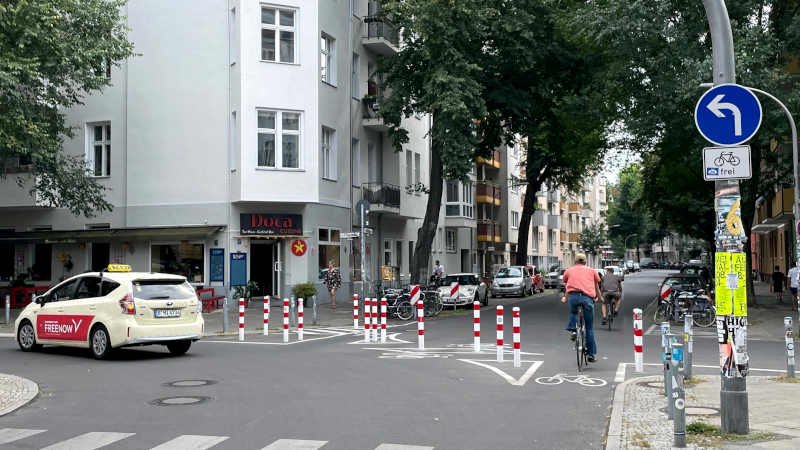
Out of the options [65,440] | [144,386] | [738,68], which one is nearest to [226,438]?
[65,440]

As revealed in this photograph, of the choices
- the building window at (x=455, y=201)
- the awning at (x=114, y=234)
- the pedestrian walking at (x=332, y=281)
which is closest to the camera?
the awning at (x=114, y=234)

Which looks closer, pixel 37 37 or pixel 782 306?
pixel 37 37

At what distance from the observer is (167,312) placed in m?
15.1

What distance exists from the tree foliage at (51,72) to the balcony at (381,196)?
445 inches

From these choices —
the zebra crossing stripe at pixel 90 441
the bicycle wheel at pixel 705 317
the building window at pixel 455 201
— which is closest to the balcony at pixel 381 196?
the building window at pixel 455 201

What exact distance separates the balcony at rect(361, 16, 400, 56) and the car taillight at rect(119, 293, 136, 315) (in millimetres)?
23700

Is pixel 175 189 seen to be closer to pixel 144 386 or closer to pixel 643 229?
pixel 144 386

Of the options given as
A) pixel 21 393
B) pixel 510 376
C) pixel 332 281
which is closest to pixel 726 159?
pixel 510 376

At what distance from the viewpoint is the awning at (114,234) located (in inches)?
1199

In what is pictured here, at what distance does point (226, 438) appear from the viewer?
8.05 metres

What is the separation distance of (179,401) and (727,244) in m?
6.70

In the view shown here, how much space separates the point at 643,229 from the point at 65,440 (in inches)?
4644

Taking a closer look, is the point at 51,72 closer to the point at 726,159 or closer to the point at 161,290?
the point at 161,290

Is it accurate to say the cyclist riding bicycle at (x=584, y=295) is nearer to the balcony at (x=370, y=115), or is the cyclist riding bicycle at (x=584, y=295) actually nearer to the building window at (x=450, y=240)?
the balcony at (x=370, y=115)
